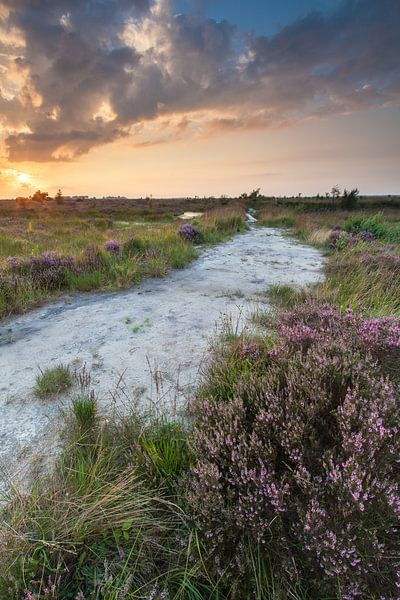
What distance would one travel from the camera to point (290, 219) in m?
23.4

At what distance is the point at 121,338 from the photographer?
4469mm

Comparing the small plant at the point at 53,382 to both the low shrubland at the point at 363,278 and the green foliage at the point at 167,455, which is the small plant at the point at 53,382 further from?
the low shrubland at the point at 363,278

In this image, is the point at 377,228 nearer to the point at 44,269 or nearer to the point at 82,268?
the point at 82,268

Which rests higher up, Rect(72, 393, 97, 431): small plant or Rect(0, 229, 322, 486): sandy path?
Rect(72, 393, 97, 431): small plant

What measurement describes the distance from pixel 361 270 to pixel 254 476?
677 centimetres

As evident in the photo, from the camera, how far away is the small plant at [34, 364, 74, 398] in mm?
3217

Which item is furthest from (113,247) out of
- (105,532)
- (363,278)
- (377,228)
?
(377,228)

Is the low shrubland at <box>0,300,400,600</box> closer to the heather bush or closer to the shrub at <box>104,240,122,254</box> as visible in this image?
the heather bush

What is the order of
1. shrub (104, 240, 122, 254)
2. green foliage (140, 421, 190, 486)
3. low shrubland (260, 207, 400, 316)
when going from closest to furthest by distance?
green foliage (140, 421, 190, 486), low shrubland (260, 207, 400, 316), shrub (104, 240, 122, 254)

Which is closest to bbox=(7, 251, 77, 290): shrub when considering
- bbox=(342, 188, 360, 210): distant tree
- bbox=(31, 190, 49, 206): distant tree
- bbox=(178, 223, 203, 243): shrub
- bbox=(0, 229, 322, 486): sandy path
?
bbox=(0, 229, 322, 486): sandy path

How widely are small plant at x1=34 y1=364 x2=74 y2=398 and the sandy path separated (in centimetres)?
10

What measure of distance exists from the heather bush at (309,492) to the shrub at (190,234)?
1074 cm

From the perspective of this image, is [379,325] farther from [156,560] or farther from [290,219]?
[290,219]

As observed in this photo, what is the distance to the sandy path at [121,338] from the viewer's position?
302 cm
